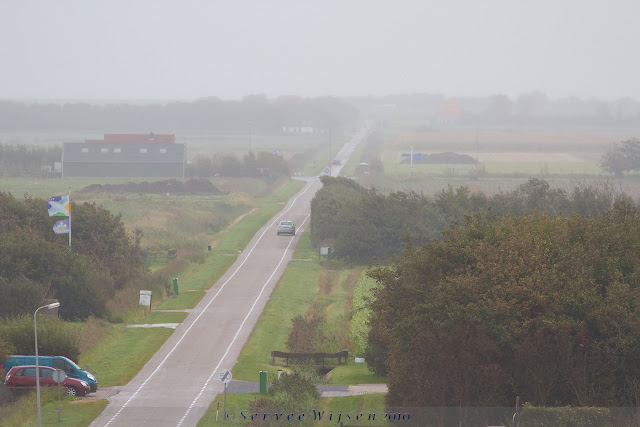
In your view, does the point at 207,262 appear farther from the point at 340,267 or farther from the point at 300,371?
the point at 300,371

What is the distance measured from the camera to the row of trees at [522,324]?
24547 millimetres

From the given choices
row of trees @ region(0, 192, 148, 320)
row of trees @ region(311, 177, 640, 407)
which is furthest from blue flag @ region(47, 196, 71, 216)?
row of trees @ region(311, 177, 640, 407)

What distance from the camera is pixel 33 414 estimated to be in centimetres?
2664

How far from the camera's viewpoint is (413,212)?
62750 millimetres

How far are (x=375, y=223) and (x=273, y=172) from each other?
60886 mm

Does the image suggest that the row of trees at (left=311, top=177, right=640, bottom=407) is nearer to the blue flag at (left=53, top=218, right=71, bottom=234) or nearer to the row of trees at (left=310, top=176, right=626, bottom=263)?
the blue flag at (left=53, top=218, right=71, bottom=234)

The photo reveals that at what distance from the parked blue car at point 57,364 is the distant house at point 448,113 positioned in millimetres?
132034

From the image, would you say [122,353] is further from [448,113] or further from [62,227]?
[448,113]

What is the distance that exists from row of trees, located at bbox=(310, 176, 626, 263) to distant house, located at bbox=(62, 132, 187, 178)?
186 feet

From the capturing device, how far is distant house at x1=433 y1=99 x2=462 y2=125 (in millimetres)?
157488

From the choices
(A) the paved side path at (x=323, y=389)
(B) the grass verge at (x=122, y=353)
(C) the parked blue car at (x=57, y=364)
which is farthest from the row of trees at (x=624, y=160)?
(C) the parked blue car at (x=57, y=364)

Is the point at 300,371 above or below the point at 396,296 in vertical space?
below

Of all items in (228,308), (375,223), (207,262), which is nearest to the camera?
(228,308)

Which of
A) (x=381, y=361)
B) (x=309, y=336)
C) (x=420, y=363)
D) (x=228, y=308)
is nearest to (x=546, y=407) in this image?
(x=420, y=363)
